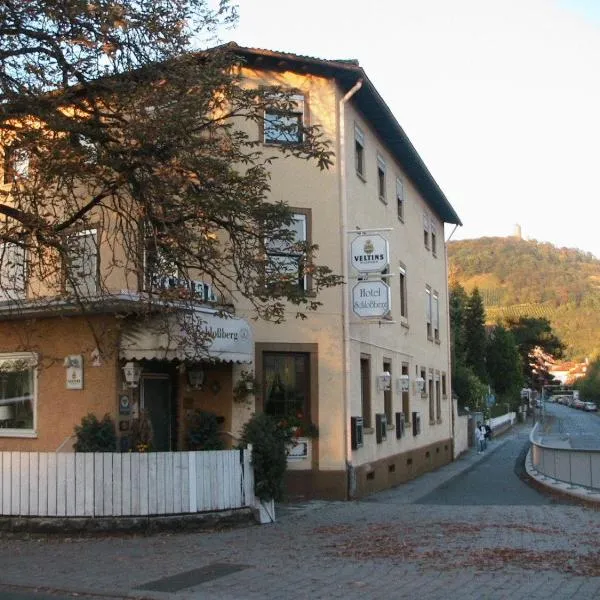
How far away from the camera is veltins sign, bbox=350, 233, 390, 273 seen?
57.4ft

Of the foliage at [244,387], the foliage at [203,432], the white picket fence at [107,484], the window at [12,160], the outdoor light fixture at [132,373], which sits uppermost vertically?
the window at [12,160]

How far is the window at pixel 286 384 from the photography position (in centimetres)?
1723

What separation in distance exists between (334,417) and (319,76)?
706 cm

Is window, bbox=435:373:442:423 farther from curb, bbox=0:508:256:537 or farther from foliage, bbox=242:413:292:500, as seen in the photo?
curb, bbox=0:508:256:537

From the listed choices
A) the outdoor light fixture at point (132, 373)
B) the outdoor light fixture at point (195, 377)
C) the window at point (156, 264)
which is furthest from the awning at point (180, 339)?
the outdoor light fixture at point (195, 377)

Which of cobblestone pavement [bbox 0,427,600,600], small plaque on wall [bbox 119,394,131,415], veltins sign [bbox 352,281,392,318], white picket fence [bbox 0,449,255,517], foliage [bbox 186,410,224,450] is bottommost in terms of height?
cobblestone pavement [bbox 0,427,600,600]

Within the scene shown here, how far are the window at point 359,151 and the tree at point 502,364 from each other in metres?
54.0

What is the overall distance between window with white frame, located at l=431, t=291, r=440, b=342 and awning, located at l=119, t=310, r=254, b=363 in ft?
50.5

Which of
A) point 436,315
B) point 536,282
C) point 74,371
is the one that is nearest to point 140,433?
point 74,371

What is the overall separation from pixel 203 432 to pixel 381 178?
975 centimetres

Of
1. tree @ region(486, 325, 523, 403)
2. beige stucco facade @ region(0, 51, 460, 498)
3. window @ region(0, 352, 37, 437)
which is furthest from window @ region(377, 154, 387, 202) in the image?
tree @ region(486, 325, 523, 403)

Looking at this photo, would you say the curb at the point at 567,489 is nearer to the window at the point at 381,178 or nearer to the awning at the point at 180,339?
the awning at the point at 180,339

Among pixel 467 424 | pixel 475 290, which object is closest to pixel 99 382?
pixel 467 424

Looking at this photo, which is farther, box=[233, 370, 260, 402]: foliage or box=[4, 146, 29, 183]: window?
box=[233, 370, 260, 402]: foliage
